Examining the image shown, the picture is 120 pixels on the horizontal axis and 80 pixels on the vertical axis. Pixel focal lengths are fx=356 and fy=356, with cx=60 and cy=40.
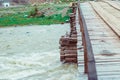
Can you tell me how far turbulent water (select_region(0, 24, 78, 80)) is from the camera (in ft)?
35.1

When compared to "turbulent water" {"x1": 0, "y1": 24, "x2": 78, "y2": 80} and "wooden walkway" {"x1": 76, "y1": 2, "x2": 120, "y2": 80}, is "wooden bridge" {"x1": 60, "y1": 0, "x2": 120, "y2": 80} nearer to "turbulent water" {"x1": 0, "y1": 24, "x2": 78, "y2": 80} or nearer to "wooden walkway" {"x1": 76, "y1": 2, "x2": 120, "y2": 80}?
"wooden walkway" {"x1": 76, "y1": 2, "x2": 120, "y2": 80}

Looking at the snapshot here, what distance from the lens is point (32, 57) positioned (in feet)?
45.4

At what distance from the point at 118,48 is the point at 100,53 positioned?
526 mm

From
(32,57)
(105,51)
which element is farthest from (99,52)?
(32,57)

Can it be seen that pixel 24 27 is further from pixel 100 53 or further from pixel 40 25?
pixel 100 53

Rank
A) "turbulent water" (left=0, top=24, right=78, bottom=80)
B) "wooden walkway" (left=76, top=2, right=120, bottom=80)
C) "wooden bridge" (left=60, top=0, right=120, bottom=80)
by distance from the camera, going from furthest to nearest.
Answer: "turbulent water" (left=0, top=24, right=78, bottom=80)
"wooden walkway" (left=76, top=2, right=120, bottom=80)
"wooden bridge" (left=60, top=0, right=120, bottom=80)

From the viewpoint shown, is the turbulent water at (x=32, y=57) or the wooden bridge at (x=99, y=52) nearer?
the wooden bridge at (x=99, y=52)

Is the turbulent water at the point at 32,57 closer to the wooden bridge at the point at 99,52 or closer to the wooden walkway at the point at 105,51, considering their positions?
the wooden walkway at the point at 105,51

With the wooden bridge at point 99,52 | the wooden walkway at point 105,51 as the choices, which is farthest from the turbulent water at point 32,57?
the wooden bridge at point 99,52

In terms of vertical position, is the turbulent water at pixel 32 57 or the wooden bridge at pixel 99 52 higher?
the wooden bridge at pixel 99 52

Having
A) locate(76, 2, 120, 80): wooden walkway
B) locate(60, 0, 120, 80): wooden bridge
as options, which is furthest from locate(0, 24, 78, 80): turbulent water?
locate(60, 0, 120, 80): wooden bridge

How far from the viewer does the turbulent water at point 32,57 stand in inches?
421

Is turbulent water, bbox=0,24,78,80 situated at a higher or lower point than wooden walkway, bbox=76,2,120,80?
lower

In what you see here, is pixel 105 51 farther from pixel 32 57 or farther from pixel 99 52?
pixel 32 57
